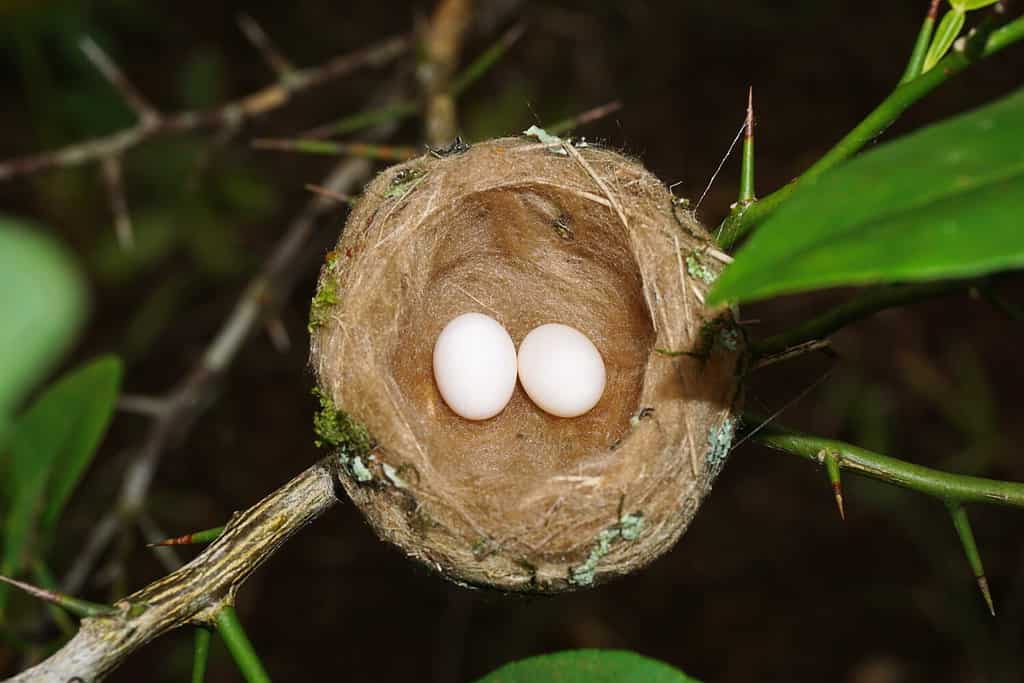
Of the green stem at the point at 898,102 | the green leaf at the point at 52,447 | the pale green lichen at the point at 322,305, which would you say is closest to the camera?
the green stem at the point at 898,102

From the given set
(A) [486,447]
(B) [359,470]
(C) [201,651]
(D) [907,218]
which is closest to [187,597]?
(C) [201,651]

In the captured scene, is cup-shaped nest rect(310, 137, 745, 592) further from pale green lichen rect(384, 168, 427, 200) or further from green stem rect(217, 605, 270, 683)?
green stem rect(217, 605, 270, 683)

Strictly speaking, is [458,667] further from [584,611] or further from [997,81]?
[997,81]

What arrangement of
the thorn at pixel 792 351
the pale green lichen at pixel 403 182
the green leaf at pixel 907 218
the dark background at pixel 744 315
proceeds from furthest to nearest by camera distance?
1. the dark background at pixel 744 315
2. the pale green lichen at pixel 403 182
3. the thorn at pixel 792 351
4. the green leaf at pixel 907 218

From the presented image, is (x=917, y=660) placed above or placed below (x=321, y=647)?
below

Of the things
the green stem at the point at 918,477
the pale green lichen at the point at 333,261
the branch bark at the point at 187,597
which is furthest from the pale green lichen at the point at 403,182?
the green stem at the point at 918,477

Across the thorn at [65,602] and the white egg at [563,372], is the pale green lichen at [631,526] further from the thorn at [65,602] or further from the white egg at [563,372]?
the thorn at [65,602]

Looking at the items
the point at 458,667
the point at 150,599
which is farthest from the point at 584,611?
the point at 150,599
